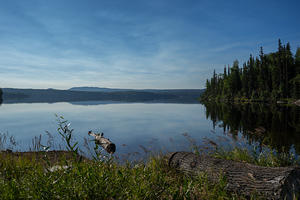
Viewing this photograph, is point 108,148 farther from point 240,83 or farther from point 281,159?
point 240,83

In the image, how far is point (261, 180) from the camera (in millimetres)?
4367

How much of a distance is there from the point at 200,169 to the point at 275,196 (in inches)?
77.8

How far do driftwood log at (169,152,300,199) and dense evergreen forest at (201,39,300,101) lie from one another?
211 ft

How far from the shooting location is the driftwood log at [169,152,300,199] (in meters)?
4.05

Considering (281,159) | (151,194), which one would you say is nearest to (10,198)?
(151,194)

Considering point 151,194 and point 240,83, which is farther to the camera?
point 240,83

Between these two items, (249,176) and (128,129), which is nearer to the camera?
(249,176)

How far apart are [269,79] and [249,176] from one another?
75191 millimetres

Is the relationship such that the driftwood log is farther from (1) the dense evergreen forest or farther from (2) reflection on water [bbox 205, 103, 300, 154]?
(1) the dense evergreen forest

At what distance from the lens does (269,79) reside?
6744cm

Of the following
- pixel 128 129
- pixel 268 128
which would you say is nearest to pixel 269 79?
pixel 268 128

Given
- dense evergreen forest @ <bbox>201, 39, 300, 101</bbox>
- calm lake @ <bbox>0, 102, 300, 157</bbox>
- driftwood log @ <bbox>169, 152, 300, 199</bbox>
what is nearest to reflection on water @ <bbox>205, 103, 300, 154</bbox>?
calm lake @ <bbox>0, 102, 300, 157</bbox>

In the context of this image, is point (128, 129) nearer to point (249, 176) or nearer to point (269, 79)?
point (249, 176)

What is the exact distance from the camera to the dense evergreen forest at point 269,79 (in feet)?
194
